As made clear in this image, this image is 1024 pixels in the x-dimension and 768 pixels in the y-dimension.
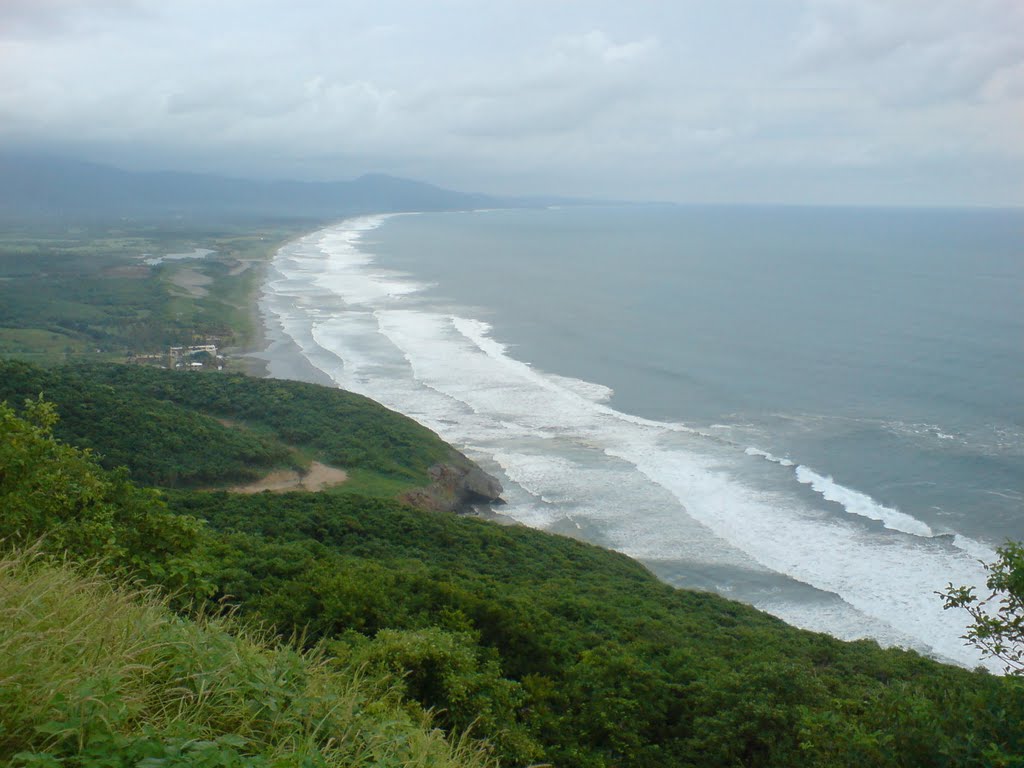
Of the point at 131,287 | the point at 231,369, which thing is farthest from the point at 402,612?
the point at 131,287

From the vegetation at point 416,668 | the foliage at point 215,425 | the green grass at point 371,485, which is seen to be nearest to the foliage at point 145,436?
the foliage at point 215,425

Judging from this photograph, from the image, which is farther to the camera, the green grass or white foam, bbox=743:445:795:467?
white foam, bbox=743:445:795:467

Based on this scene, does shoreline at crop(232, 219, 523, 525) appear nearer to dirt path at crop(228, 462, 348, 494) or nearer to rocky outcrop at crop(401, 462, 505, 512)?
rocky outcrop at crop(401, 462, 505, 512)

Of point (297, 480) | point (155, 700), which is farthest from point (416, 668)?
point (297, 480)

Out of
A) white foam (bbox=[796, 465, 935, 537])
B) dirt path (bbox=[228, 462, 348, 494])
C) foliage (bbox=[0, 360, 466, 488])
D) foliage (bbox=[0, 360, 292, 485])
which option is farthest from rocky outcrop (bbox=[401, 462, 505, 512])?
white foam (bbox=[796, 465, 935, 537])

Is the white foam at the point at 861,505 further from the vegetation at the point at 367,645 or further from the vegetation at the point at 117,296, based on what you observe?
the vegetation at the point at 117,296

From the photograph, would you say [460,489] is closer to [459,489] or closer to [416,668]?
[459,489]
